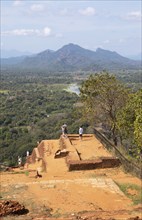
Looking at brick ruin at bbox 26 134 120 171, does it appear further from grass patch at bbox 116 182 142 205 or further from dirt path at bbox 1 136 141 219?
grass patch at bbox 116 182 142 205

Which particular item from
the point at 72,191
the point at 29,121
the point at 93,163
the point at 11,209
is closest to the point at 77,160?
the point at 93,163

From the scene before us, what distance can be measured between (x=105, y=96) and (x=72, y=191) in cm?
942

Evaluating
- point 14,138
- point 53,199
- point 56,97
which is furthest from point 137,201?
point 56,97

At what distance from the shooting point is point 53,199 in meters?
12.3

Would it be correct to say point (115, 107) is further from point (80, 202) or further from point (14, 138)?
point (14, 138)

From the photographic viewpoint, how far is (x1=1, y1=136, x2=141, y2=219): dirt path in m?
11.4

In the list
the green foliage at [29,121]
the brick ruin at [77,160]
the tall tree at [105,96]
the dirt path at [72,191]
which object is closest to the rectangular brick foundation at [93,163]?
the brick ruin at [77,160]

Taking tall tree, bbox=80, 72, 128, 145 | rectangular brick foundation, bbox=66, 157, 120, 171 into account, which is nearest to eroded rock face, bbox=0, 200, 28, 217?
rectangular brick foundation, bbox=66, 157, 120, 171

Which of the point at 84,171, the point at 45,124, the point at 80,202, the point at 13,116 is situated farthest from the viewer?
the point at 13,116

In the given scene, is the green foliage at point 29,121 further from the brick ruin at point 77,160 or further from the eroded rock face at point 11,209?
the eroded rock face at point 11,209

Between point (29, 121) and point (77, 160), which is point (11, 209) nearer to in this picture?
point (77, 160)

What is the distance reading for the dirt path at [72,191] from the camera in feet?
37.5

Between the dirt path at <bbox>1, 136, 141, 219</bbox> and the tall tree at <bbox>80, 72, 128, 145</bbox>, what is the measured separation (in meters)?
5.20

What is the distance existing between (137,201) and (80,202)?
7.52ft
